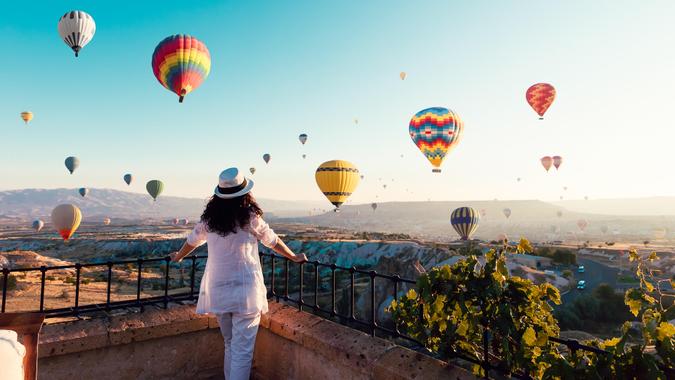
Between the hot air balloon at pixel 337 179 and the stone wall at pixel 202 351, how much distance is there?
83.8ft

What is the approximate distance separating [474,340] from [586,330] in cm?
3406

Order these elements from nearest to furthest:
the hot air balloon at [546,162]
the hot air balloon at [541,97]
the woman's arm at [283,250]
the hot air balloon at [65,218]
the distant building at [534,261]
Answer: the woman's arm at [283,250]
the hot air balloon at [541,97]
the hot air balloon at [65,218]
the distant building at [534,261]
the hot air balloon at [546,162]

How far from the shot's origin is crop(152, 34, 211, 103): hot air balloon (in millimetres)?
22984

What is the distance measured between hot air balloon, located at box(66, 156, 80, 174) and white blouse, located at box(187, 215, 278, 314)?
81.2m

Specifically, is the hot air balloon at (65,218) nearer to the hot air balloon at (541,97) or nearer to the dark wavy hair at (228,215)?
the hot air balloon at (541,97)

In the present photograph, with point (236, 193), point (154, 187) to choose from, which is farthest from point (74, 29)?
point (154, 187)

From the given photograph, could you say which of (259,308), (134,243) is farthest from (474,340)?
(134,243)

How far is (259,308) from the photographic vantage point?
4078 millimetres

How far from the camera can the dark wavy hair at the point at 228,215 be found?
3936mm

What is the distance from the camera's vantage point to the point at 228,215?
156 inches

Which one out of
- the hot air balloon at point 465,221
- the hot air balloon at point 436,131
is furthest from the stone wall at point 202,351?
the hot air balloon at point 465,221

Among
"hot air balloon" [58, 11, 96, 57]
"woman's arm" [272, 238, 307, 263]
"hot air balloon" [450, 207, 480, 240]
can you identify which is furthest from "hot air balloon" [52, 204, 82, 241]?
"woman's arm" [272, 238, 307, 263]

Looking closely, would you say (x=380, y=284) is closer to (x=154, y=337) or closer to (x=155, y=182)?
(x=154, y=337)

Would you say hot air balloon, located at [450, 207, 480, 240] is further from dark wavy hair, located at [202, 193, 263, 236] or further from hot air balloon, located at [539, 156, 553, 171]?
dark wavy hair, located at [202, 193, 263, 236]
